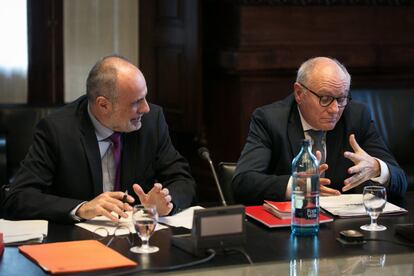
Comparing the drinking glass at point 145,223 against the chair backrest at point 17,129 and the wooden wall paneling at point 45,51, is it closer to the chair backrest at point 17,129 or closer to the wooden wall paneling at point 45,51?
the chair backrest at point 17,129

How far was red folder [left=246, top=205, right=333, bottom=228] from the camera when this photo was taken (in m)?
2.41

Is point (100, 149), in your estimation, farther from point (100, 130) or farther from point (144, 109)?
point (144, 109)

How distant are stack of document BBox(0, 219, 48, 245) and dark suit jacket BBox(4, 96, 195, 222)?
0.14 metres

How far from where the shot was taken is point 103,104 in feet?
9.26

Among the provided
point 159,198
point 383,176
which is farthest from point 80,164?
point 383,176

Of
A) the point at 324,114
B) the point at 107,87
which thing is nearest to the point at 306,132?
the point at 324,114

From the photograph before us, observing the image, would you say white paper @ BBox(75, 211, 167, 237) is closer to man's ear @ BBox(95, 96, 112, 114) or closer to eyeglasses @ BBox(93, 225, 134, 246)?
eyeglasses @ BBox(93, 225, 134, 246)

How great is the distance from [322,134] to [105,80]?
907 mm

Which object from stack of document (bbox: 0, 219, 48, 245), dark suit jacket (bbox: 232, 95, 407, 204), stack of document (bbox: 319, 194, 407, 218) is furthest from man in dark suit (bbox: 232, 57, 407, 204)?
stack of document (bbox: 0, 219, 48, 245)

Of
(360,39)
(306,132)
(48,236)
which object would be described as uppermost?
(360,39)

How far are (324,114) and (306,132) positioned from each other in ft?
0.40

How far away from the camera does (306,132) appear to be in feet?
10.4

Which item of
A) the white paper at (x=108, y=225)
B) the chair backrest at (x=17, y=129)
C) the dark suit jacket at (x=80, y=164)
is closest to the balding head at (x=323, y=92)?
the dark suit jacket at (x=80, y=164)

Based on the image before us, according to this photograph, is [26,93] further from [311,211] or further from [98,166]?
[311,211]
